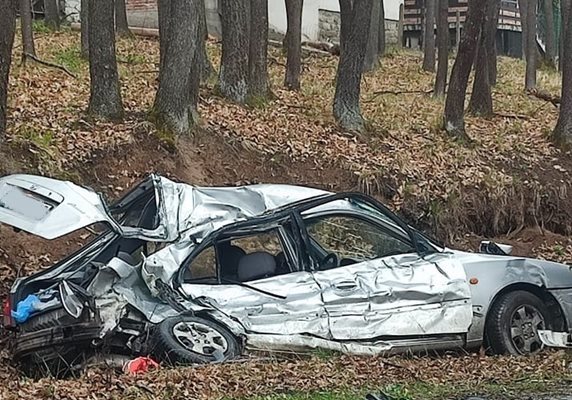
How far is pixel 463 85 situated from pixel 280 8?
16401 millimetres

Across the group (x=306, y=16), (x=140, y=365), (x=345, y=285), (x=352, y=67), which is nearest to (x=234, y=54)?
(x=352, y=67)

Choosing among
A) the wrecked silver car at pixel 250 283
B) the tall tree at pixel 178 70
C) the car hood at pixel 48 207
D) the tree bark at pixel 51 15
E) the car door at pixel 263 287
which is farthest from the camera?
the tree bark at pixel 51 15

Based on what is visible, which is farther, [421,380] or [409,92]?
[409,92]

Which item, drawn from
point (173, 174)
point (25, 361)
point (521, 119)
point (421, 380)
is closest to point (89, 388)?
A: point (25, 361)

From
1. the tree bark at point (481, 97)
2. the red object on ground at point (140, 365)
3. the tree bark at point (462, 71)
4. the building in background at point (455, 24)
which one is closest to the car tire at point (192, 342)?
the red object on ground at point (140, 365)

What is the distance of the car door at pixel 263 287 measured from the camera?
8055mm

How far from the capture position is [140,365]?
733 cm

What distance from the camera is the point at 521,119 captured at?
64.0ft

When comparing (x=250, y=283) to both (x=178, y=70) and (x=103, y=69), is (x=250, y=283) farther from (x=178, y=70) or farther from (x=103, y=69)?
(x=103, y=69)

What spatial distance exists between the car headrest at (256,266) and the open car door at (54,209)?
2.56 feet

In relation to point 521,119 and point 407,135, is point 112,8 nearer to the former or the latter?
point 407,135

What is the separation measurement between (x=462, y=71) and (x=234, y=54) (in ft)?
13.5

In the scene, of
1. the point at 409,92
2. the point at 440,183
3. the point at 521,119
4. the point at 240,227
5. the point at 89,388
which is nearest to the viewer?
the point at 89,388

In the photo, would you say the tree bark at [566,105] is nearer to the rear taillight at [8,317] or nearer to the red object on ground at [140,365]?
the red object on ground at [140,365]
